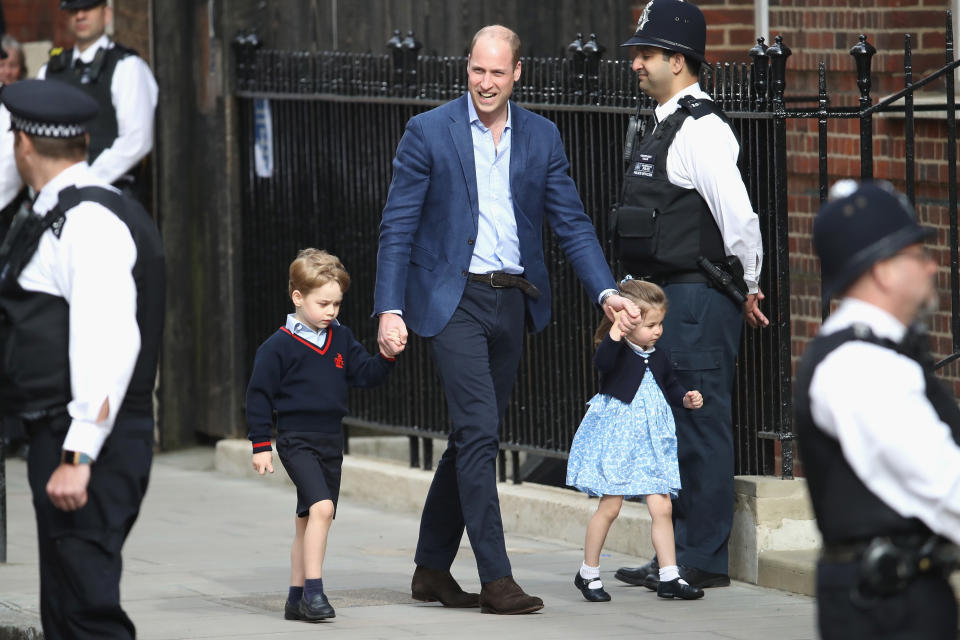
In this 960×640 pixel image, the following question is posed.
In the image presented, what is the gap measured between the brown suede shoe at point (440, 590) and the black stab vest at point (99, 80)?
167 inches

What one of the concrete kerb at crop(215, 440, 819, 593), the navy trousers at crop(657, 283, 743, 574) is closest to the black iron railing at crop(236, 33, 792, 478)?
the concrete kerb at crop(215, 440, 819, 593)

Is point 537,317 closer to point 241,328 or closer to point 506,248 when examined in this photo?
point 506,248

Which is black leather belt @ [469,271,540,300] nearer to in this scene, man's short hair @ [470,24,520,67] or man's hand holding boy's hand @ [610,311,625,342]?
man's hand holding boy's hand @ [610,311,625,342]

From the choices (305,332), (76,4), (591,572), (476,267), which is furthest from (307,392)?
(76,4)

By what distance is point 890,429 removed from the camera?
337 cm

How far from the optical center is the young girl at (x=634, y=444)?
6.73 m

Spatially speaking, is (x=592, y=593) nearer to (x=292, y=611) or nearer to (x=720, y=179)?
(x=292, y=611)

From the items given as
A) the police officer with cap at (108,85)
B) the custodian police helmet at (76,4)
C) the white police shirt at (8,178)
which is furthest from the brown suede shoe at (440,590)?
the custodian police helmet at (76,4)

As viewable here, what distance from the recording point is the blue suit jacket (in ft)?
21.7

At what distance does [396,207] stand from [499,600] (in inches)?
57.3

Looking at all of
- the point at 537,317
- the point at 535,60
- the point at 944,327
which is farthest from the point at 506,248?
the point at 944,327

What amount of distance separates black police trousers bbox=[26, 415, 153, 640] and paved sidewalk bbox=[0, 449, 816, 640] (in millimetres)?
1366

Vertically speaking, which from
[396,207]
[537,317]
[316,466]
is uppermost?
[396,207]

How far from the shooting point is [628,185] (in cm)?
702
